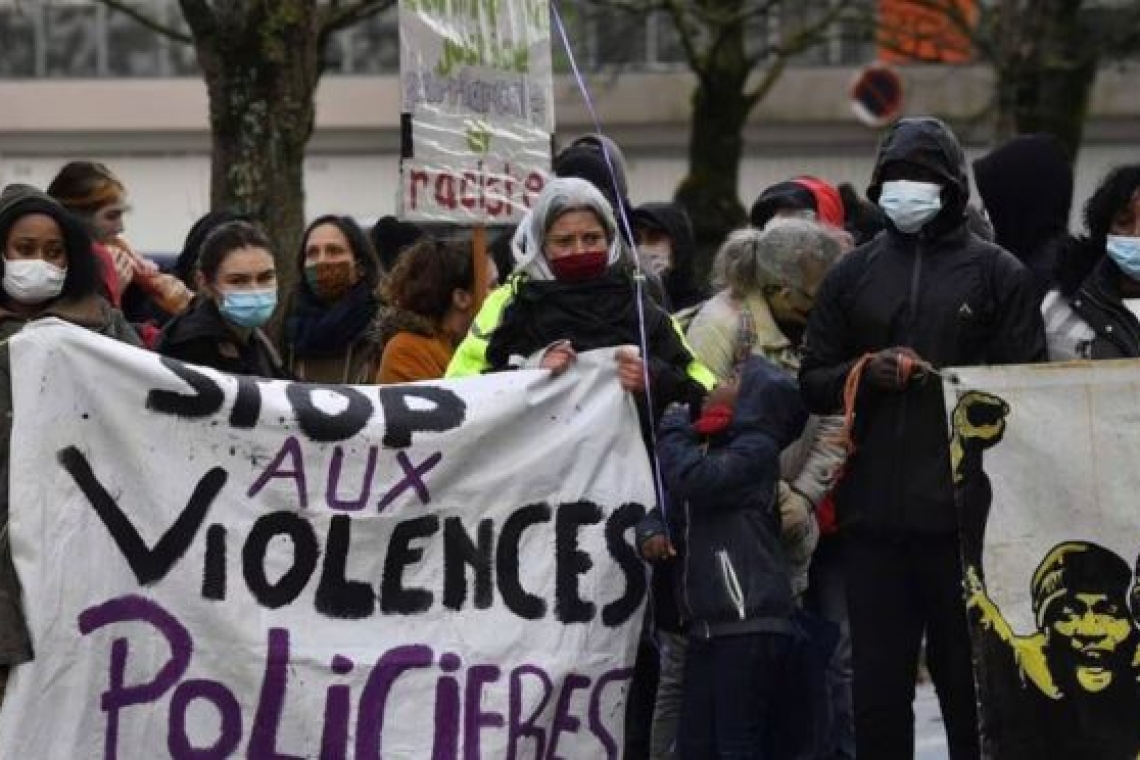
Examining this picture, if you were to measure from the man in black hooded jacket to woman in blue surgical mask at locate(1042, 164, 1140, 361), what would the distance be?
230 mm

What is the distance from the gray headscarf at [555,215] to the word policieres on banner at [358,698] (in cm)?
107

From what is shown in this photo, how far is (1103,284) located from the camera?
770 cm

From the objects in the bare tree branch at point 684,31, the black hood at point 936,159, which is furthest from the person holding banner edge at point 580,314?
the bare tree branch at point 684,31

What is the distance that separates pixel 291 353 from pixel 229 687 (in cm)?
252

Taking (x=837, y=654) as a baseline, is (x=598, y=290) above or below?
above

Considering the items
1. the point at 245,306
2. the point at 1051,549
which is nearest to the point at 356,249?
the point at 245,306

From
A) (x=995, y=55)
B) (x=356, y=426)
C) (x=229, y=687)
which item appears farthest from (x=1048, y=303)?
(x=995, y=55)

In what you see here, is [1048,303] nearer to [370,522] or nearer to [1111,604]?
[1111,604]

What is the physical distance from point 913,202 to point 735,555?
3.56 feet

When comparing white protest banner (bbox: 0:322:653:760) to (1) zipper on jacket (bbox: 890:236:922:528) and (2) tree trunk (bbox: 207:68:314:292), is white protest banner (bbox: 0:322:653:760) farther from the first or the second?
(2) tree trunk (bbox: 207:68:314:292)

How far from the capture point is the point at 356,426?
24.9 feet

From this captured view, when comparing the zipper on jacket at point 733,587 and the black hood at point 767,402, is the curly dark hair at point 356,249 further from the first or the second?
the zipper on jacket at point 733,587

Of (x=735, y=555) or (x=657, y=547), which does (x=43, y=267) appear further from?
(x=735, y=555)

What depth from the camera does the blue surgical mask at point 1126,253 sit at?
767cm
